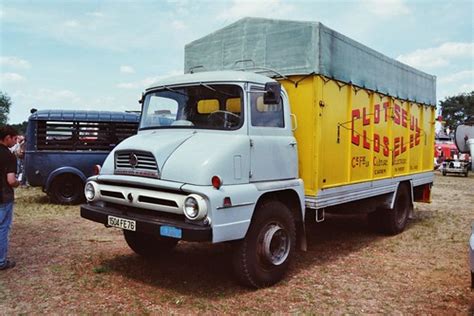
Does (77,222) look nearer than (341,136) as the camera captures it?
No

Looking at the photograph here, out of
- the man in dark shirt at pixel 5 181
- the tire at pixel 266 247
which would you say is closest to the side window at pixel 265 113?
the tire at pixel 266 247

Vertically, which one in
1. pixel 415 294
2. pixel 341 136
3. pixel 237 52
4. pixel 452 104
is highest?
pixel 452 104

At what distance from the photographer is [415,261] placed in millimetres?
6289

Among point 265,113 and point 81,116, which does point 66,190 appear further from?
point 265,113

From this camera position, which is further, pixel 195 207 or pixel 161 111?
pixel 161 111

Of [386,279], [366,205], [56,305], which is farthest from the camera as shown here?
[366,205]

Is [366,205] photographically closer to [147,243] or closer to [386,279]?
[386,279]

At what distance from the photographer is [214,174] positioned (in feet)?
14.3

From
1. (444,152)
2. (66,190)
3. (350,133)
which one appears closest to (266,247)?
(350,133)

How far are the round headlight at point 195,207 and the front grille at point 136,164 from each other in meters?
0.55

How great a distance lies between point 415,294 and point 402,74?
4.71m

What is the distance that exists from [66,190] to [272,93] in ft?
26.7

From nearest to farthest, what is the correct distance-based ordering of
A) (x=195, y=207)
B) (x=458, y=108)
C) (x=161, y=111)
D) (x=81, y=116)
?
(x=195, y=207) → (x=161, y=111) → (x=81, y=116) → (x=458, y=108)

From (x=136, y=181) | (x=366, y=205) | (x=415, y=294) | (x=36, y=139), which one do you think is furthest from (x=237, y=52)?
(x=36, y=139)
